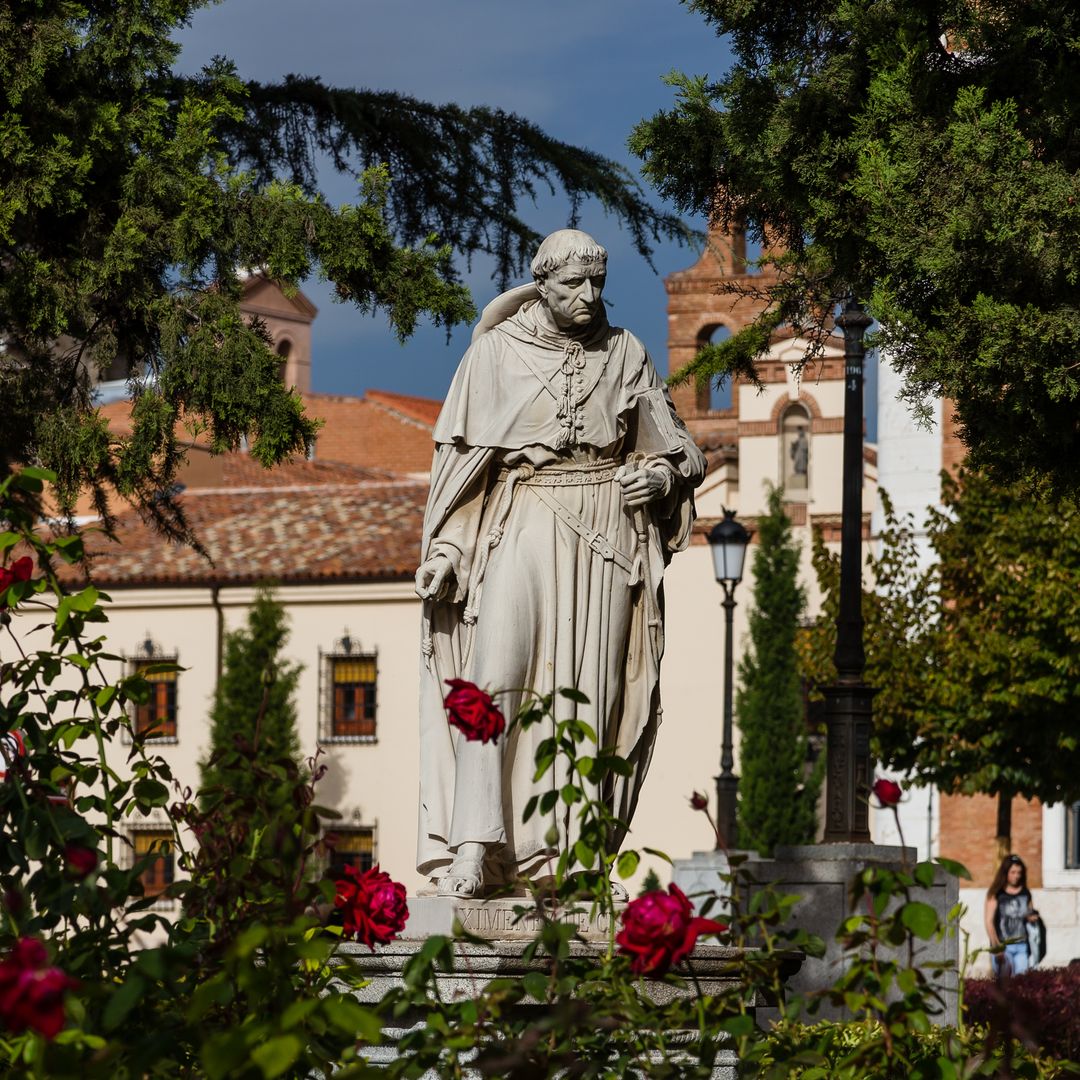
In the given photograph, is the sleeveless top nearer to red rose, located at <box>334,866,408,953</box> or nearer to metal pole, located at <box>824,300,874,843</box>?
metal pole, located at <box>824,300,874,843</box>

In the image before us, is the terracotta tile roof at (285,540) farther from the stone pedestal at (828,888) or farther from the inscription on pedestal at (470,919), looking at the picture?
the inscription on pedestal at (470,919)

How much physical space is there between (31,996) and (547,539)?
3936 millimetres

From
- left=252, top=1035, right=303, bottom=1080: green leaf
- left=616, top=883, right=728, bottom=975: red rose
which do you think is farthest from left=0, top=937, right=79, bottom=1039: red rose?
left=616, top=883, right=728, bottom=975: red rose

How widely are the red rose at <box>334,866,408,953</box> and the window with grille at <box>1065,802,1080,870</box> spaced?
30.4 m

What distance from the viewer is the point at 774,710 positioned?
3556cm

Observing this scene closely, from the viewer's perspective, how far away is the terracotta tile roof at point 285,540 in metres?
40.3

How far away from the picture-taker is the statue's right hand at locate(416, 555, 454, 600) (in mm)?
6555

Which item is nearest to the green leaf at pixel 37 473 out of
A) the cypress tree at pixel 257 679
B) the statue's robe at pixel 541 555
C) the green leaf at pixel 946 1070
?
the green leaf at pixel 946 1070

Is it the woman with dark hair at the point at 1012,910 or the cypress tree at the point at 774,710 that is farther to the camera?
the cypress tree at the point at 774,710

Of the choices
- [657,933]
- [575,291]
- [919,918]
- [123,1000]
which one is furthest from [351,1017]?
[575,291]

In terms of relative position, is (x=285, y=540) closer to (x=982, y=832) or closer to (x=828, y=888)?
(x=982, y=832)

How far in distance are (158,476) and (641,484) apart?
7939 mm

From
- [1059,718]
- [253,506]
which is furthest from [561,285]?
[253,506]

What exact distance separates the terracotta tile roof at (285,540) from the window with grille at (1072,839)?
492 inches
